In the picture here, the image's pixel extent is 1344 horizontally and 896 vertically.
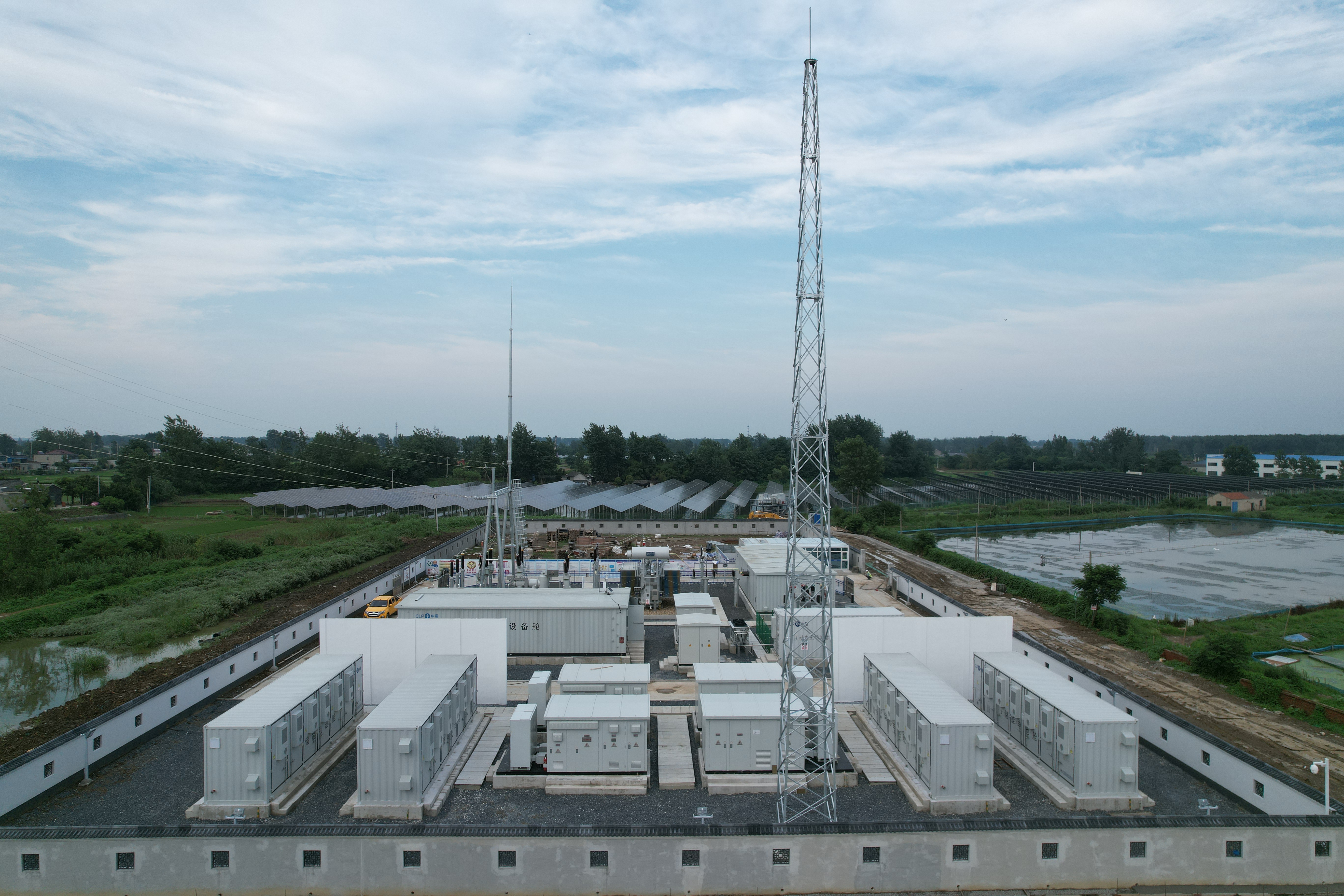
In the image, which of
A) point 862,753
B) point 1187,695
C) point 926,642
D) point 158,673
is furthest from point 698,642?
point 158,673

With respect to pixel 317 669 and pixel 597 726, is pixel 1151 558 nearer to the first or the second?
pixel 597 726

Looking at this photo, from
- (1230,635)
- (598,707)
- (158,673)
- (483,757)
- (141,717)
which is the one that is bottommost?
(158,673)

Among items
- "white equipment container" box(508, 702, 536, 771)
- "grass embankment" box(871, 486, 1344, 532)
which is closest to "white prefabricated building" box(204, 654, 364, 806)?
"white equipment container" box(508, 702, 536, 771)

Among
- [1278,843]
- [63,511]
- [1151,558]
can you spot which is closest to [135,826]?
[1278,843]

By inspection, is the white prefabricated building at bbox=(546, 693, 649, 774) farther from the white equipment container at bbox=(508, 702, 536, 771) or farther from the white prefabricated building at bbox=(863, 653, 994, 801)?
the white prefabricated building at bbox=(863, 653, 994, 801)

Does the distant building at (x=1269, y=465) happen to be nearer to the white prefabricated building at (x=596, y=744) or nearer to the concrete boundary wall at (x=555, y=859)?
the concrete boundary wall at (x=555, y=859)

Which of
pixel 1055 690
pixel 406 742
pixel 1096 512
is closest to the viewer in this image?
pixel 406 742

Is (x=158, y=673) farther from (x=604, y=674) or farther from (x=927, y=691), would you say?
Answer: (x=927, y=691)
